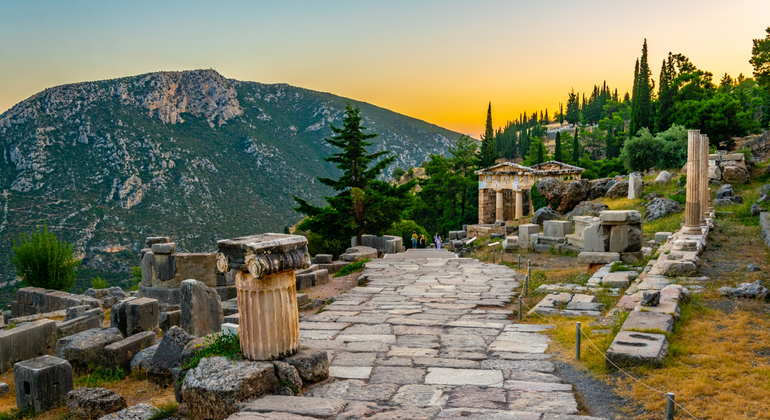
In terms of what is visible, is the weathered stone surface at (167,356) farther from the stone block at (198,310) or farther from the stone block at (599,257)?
the stone block at (599,257)

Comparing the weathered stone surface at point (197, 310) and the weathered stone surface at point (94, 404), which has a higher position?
the weathered stone surface at point (197, 310)

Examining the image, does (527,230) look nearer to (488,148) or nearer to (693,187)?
(693,187)

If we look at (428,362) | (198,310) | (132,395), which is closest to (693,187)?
(428,362)

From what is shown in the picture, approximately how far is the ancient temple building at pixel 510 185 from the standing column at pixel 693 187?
3032 cm

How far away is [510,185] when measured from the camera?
159 ft

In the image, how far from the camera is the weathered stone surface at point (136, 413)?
4.72m

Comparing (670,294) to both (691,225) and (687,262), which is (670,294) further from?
(691,225)

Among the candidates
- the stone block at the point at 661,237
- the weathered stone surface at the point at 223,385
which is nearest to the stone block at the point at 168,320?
the weathered stone surface at the point at 223,385

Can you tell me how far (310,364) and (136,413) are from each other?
162 cm

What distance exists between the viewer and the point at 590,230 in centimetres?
1352

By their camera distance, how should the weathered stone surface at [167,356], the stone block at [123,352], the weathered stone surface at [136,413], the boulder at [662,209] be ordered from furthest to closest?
the boulder at [662,209]
the stone block at [123,352]
the weathered stone surface at [167,356]
the weathered stone surface at [136,413]

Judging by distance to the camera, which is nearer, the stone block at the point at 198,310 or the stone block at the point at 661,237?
the stone block at the point at 198,310

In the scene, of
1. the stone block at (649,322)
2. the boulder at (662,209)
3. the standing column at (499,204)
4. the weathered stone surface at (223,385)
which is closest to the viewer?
the weathered stone surface at (223,385)

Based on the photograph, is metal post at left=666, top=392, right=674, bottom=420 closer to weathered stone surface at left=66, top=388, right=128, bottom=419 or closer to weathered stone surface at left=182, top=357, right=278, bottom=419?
weathered stone surface at left=182, top=357, right=278, bottom=419
